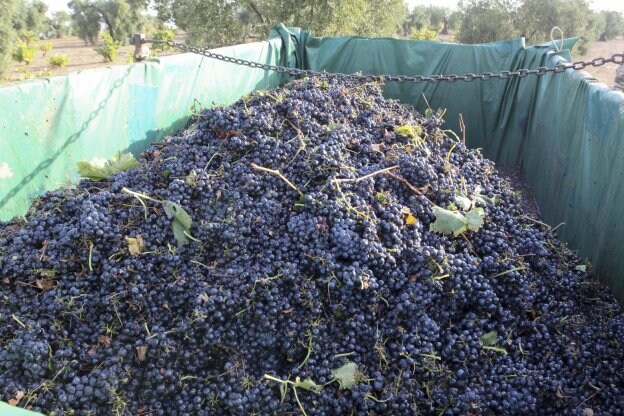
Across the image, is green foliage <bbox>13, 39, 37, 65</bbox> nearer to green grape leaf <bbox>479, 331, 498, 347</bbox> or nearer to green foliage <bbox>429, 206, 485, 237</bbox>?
green foliage <bbox>429, 206, 485, 237</bbox>

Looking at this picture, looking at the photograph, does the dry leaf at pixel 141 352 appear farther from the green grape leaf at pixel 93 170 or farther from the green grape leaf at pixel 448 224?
the green grape leaf at pixel 448 224

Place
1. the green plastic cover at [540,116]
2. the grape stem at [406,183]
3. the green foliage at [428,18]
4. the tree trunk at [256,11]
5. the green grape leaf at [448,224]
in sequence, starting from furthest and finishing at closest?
the green foliage at [428,18], the tree trunk at [256,11], the green plastic cover at [540,116], the grape stem at [406,183], the green grape leaf at [448,224]

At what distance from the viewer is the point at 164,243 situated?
240cm

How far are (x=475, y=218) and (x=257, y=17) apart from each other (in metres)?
9.27

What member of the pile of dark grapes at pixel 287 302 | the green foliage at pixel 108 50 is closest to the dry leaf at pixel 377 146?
the pile of dark grapes at pixel 287 302

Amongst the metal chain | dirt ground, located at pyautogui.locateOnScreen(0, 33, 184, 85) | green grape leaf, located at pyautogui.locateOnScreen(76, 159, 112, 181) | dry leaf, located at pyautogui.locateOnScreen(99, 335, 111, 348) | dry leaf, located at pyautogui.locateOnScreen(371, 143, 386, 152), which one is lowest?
dry leaf, located at pyautogui.locateOnScreen(99, 335, 111, 348)

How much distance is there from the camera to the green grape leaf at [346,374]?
81.9 inches

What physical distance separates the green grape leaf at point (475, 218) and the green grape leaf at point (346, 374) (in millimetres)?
1095

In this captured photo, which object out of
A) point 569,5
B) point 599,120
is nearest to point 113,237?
point 599,120

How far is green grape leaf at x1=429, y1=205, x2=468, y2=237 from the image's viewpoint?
260cm

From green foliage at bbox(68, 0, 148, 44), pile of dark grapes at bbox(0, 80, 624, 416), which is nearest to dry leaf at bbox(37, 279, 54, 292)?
pile of dark grapes at bbox(0, 80, 624, 416)

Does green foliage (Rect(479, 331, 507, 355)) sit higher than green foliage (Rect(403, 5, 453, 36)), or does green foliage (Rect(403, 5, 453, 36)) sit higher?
green foliage (Rect(403, 5, 453, 36))

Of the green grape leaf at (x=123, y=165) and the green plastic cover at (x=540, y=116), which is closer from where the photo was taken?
the green plastic cover at (x=540, y=116)

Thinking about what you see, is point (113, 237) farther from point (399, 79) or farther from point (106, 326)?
point (399, 79)
